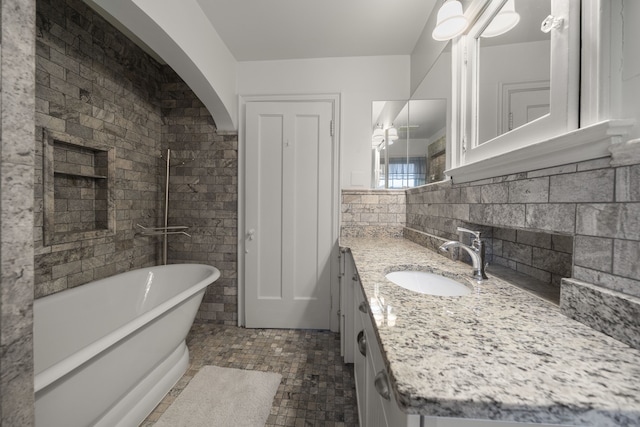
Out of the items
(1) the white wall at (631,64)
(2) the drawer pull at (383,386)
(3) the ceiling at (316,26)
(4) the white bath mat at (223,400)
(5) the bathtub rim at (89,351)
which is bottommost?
(4) the white bath mat at (223,400)

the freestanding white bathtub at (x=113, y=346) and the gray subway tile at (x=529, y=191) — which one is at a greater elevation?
the gray subway tile at (x=529, y=191)

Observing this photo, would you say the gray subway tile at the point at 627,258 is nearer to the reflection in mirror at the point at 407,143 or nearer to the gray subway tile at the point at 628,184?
the gray subway tile at the point at 628,184

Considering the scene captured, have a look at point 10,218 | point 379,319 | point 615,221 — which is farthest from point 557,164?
point 10,218

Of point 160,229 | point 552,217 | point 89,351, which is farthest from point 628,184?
point 160,229

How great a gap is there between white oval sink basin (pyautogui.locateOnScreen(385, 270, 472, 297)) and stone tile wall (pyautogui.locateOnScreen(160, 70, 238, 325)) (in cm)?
174

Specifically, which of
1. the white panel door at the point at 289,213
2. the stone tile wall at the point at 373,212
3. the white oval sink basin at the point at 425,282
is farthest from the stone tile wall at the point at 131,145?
the white oval sink basin at the point at 425,282

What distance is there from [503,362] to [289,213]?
2.05 metres

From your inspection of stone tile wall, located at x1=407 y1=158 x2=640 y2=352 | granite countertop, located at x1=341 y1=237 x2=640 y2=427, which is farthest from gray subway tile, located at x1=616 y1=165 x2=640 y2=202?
granite countertop, located at x1=341 y1=237 x2=640 y2=427

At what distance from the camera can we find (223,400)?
150cm

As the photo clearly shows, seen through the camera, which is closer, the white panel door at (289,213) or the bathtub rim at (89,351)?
the bathtub rim at (89,351)

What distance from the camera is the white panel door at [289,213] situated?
7.77 ft

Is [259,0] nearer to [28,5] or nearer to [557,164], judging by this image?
[28,5]

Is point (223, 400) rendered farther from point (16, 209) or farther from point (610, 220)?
point (610, 220)

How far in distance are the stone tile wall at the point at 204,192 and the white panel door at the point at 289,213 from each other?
20cm
